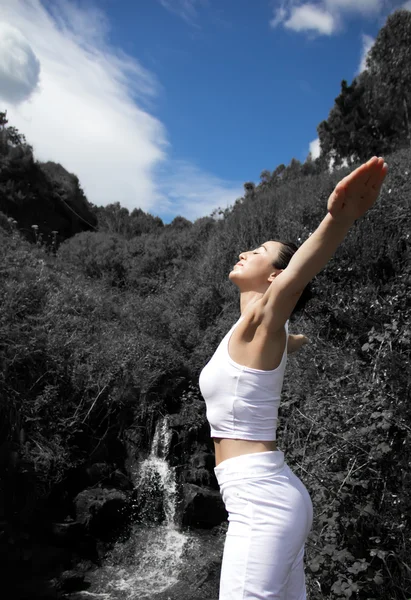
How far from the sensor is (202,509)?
6.60m

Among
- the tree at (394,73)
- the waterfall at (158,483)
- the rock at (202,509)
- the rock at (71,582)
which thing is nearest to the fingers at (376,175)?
the rock at (71,582)

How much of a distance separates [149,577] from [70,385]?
294 centimetres

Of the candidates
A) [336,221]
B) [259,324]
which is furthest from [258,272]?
[336,221]

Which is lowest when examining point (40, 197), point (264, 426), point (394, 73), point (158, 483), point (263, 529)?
point (158, 483)

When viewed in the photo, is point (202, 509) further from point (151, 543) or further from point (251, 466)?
point (251, 466)

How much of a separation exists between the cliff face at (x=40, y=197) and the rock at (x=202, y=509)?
10.2 metres

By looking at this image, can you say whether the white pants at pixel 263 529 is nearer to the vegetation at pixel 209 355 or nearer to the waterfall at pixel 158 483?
the vegetation at pixel 209 355

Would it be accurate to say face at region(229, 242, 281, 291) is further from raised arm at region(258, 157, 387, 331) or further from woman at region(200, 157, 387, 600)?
raised arm at region(258, 157, 387, 331)

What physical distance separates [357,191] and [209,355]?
24.4 feet

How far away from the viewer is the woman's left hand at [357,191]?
130 cm

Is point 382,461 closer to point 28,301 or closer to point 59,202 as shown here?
point 28,301

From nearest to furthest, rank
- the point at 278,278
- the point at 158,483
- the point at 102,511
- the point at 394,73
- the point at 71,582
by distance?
the point at 278,278 → the point at 71,582 → the point at 102,511 → the point at 158,483 → the point at 394,73

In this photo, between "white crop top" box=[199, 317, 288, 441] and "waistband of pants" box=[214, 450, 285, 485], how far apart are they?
0.17 feet

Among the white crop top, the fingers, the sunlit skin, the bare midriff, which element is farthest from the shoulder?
the fingers
